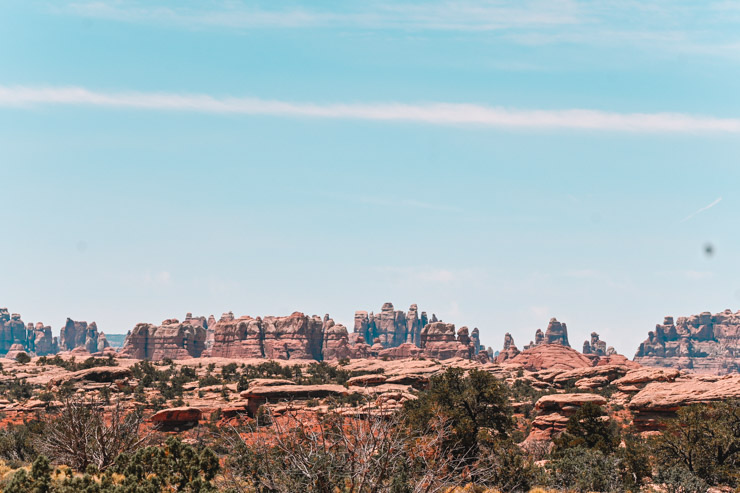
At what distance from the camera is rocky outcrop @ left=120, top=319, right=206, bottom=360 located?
175375 millimetres

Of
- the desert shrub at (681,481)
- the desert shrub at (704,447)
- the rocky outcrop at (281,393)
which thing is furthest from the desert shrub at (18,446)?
the desert shrub at (704,447)

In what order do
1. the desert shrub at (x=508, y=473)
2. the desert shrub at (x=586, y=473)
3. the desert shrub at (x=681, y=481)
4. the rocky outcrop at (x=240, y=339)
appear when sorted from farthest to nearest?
the rocky outcrop at (x=240, y=339) < the desert shrub at (x=586, y=473) < the desert shrub at (x=508, y=473) < the desert shrub at (x=681, y=481)

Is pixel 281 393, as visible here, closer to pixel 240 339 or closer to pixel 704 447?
pixel 704 447

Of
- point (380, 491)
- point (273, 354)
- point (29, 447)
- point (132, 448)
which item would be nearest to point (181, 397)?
point (29, 447)

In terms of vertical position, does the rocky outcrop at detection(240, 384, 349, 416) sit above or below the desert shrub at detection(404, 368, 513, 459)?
below

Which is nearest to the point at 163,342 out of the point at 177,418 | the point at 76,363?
the point at 76,363

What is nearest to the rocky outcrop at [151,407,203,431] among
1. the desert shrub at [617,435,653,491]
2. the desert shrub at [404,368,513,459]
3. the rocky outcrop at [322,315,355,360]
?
the desert shrub at [404,368,513,459]

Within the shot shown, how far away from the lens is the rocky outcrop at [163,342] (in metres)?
175

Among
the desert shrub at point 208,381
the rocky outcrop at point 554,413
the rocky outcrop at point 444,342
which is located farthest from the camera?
the rocky outcrop at point 444,342

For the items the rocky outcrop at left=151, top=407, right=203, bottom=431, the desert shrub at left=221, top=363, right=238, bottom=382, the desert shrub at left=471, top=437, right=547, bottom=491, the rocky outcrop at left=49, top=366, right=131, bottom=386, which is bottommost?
the rocky outcrop at left=151, top=407, right=203, bottom=431

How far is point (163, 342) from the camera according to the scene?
177 m

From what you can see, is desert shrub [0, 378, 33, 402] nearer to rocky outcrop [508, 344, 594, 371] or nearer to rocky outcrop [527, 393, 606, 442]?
rocky outcrop [527, 393, 606, 442]

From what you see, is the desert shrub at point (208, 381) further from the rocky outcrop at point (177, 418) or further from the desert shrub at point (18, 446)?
the desert shrub at point (18, 446)

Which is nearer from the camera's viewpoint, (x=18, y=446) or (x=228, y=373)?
(x=18, y=446)
